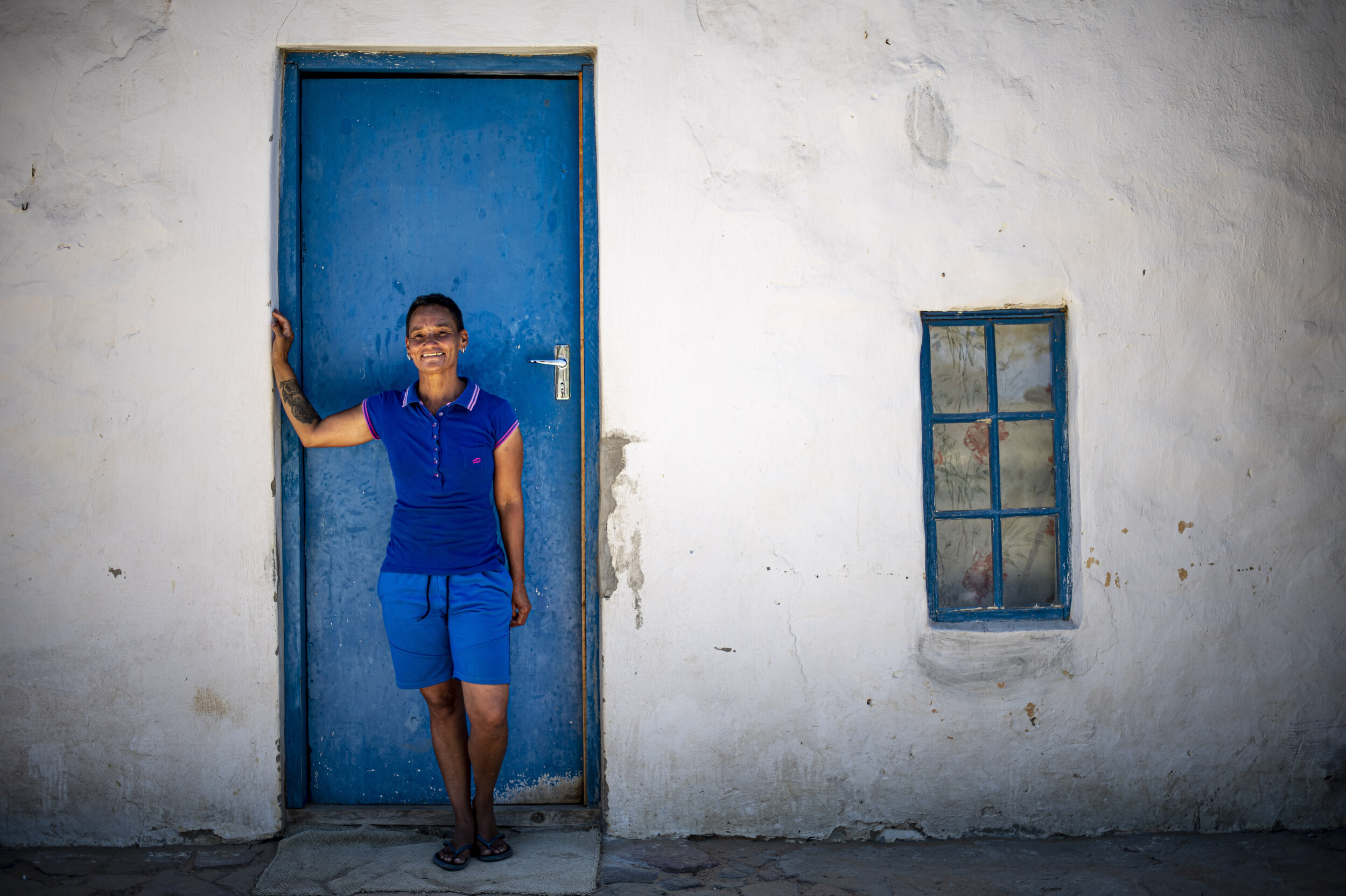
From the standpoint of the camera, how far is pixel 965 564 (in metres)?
3.26

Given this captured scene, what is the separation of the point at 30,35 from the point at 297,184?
1.05 m

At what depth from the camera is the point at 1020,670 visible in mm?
3094

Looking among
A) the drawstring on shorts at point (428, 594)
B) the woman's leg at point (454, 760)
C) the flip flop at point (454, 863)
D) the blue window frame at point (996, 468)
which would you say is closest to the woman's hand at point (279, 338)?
the drawstring on shorts at point (428, 594)

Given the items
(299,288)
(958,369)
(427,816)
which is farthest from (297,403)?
A: (958,369)

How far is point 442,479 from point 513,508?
28cm

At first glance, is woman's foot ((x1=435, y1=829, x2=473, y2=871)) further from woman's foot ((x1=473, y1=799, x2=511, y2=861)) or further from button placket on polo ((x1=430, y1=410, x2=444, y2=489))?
button placket on polo ((x1=430, y1=410, x2=444, y2=489))

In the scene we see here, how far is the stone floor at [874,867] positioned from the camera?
9.04 ft

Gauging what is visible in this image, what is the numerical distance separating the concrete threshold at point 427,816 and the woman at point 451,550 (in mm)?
272

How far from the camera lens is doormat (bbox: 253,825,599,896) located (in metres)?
2.73

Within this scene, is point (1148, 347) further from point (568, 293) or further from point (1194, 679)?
point (568, 293)

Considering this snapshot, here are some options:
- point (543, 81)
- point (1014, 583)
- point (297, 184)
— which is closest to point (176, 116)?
point (297, 184)

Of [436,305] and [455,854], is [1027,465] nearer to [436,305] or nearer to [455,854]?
[436,305]

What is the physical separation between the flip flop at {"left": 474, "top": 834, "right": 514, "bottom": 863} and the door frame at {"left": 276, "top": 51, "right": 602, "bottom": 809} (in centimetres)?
49

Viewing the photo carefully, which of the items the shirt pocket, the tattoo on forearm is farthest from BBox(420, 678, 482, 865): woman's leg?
the tattoo on forearm
